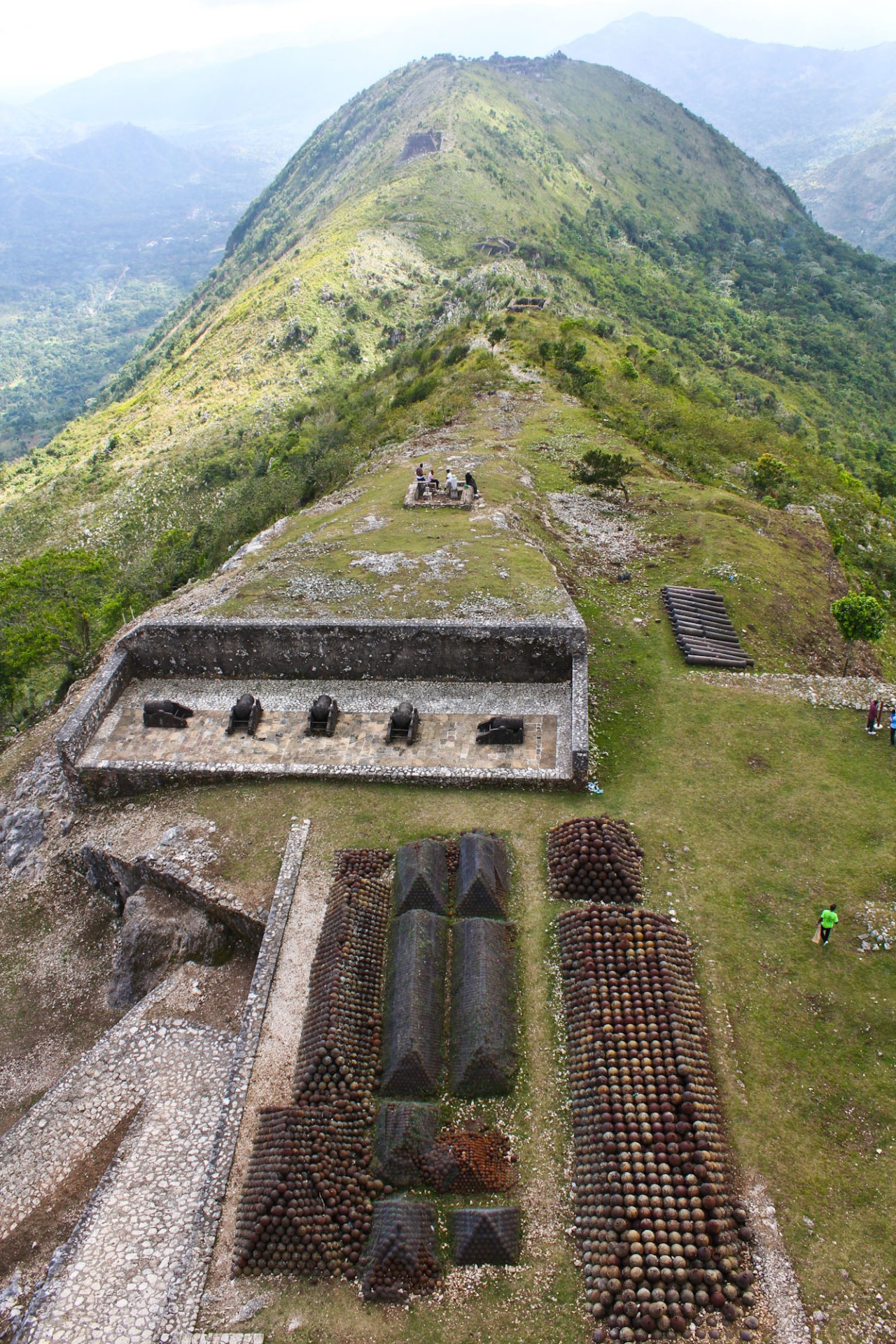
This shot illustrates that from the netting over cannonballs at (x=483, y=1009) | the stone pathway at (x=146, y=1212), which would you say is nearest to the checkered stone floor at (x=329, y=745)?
the netting over cannonballs at (x=483, y=1009)

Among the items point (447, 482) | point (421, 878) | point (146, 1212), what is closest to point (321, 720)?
point (421, 878)

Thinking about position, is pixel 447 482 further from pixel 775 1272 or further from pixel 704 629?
pixel 775 1272

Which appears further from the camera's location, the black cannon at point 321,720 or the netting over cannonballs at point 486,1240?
the black cannon at point 321,720

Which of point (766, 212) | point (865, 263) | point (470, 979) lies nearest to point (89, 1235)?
point (470, 979)

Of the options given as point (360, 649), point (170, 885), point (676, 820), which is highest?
point (360, 649)

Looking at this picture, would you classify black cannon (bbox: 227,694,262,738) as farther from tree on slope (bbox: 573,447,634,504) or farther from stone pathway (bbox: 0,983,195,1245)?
tree on slope (bbox: 573,447,634,504)

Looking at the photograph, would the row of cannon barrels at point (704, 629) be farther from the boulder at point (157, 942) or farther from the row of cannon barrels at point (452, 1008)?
the boulder at point (157, 942)
